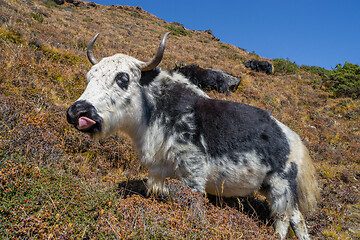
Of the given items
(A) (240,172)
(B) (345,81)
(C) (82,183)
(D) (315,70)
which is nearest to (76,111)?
(C) (82,183)

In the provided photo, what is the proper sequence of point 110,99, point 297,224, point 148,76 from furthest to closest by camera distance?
point 148,76, point 297,224, point 110,99

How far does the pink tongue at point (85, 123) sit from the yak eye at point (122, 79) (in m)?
0.74

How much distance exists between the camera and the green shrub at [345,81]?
1571 cm

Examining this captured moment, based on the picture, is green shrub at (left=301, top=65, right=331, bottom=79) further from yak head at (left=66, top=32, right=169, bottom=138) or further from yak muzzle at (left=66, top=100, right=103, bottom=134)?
yak muzzle at (left=66, top=100, right=103, bottom=134)

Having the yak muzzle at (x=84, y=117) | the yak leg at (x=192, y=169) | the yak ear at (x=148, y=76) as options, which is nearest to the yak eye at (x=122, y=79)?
the yak ear at (x=148, y=76)

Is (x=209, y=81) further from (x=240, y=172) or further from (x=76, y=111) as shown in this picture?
(x=76, y=111)

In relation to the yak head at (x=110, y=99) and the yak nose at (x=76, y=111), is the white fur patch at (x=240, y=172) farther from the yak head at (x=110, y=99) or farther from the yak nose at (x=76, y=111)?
the yak nose at (x=76, y=111)

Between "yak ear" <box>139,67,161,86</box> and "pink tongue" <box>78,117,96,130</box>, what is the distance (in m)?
1.12

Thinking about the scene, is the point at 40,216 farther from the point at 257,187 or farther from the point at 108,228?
the point at 257,187

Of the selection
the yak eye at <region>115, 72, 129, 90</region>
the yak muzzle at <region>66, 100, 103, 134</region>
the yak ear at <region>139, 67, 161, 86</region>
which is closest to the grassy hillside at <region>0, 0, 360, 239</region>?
the yak muzzle at <region>66, 100, 103, 134</region>

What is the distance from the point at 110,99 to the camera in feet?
9.08

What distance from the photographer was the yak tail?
3.08m

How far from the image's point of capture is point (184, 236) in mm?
2178

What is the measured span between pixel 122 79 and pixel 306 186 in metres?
3.22
